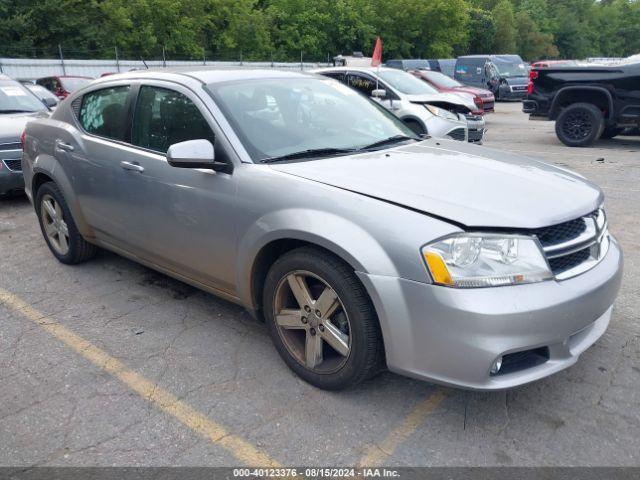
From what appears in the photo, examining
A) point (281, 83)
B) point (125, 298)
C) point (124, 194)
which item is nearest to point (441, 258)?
point (281, 83)

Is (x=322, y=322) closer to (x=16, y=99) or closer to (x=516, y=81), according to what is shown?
(x=16, y=99)

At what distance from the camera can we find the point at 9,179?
671 cm

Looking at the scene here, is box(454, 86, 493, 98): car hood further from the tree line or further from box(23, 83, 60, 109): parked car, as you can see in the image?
the tree line

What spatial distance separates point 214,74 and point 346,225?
172cm

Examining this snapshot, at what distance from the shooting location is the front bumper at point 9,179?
667 cm

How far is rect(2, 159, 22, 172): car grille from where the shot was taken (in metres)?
6.70

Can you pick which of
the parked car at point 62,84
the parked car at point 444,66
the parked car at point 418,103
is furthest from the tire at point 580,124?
the parked car at point 444,66

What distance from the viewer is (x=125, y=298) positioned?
13.9 feet

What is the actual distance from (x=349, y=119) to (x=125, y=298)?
7.04 feet

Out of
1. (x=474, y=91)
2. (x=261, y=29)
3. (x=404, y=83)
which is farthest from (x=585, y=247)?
(x=261, y=29)

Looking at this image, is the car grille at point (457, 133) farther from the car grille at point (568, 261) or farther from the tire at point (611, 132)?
the car grille at point (568, 261)

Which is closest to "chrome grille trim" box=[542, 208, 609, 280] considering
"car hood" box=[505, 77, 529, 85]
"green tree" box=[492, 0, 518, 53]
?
"car hood" box=[505, 77, 529, 85]

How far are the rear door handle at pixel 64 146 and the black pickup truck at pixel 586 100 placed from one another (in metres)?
9.80

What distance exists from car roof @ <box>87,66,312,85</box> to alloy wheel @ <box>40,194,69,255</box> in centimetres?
137
